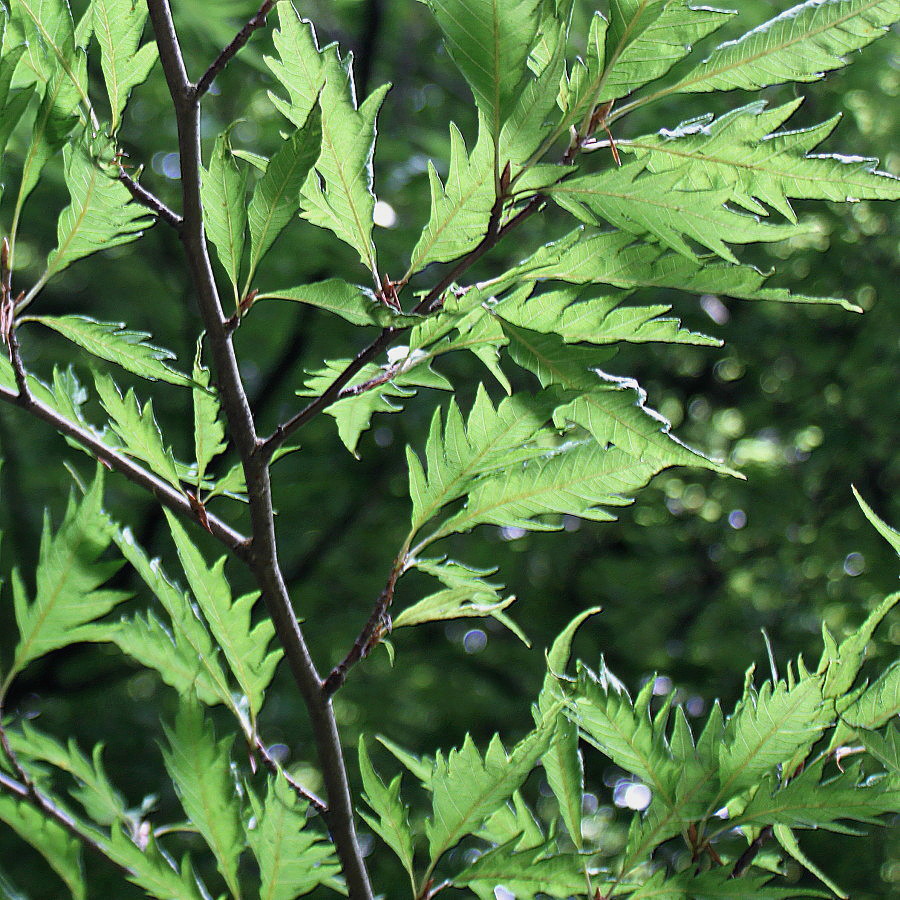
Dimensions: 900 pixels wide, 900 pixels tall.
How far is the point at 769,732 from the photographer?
1.89 ft

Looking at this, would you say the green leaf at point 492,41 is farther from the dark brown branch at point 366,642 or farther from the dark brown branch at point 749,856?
the dark brown branch at point 749,856

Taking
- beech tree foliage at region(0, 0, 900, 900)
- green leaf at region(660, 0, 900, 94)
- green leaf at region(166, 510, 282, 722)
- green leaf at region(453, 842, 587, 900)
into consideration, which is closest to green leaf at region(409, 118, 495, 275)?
beech tree foliage at region(0, 0, 900, 900)

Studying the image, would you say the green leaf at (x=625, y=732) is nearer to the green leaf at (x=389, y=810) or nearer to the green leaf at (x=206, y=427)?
the green leaf at (x=389, y=810)

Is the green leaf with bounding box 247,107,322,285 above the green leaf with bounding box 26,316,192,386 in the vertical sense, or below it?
above

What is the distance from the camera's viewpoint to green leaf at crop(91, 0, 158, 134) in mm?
550

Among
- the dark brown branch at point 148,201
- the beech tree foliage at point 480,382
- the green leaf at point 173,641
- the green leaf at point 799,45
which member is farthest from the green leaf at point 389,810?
the green leaf at point 799,45

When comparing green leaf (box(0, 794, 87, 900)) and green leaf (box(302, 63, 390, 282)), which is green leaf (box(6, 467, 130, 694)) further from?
green leaf (box(302, 63, 390, 282))

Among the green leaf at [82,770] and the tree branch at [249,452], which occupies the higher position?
the tree branch at [249,452]

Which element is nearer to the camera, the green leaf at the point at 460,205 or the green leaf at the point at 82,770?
the green leaf at the point at 460,205

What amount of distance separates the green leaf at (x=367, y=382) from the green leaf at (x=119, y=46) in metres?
0.18

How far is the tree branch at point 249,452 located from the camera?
20.1 inches

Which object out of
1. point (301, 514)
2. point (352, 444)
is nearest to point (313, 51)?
point (352, 444)

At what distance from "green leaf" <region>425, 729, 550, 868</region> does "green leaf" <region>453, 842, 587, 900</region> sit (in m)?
0.02

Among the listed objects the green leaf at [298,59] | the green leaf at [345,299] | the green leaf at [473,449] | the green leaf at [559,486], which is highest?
the green leaf at [298,59]
